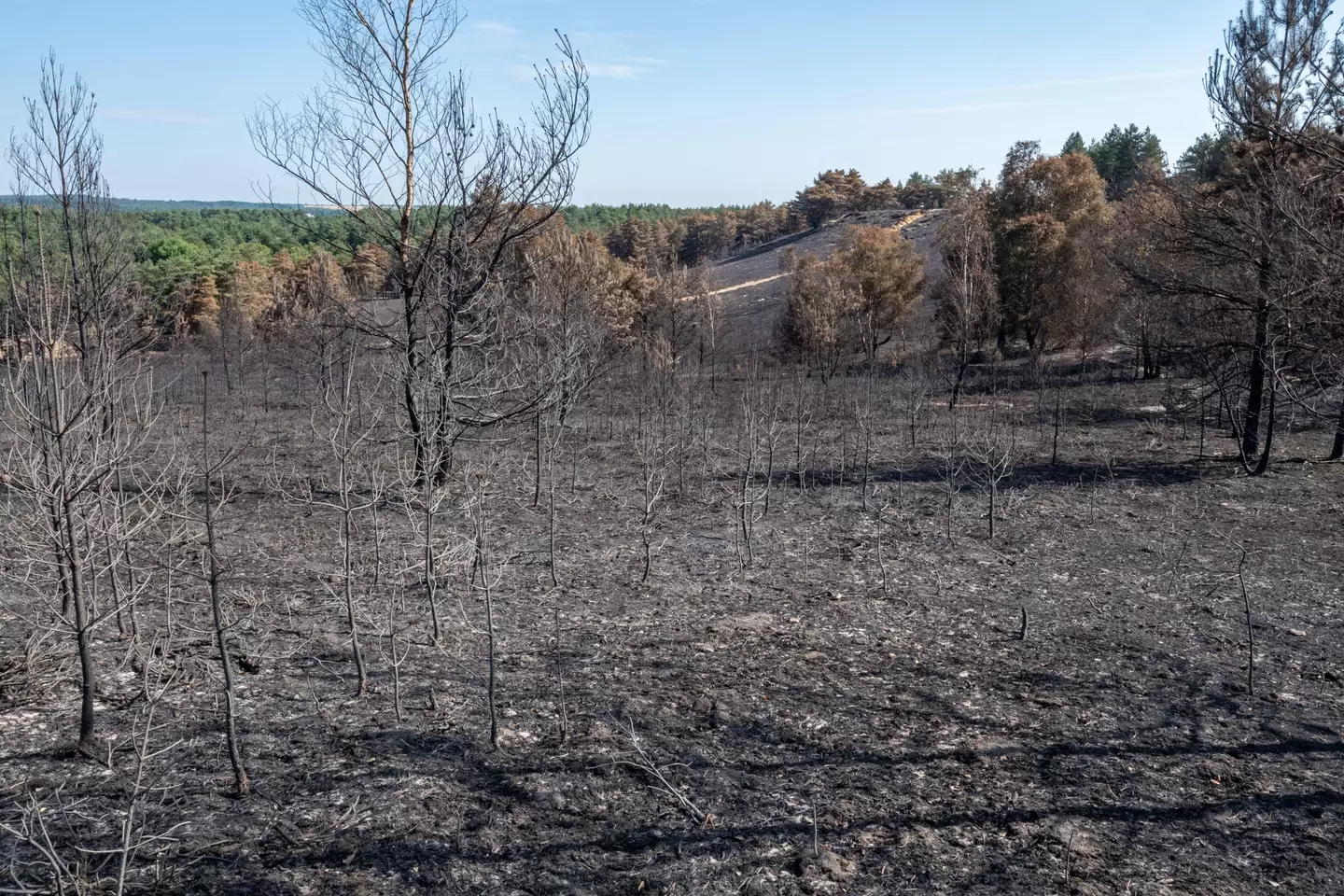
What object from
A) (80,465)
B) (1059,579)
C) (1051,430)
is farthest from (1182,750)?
(1051,430)

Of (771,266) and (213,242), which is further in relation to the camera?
(771,266)

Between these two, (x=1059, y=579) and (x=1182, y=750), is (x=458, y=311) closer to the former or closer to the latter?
(x=1059, y=579)

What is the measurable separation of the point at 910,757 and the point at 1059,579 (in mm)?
4522

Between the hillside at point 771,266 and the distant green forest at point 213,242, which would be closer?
the distant green forest at point 213,242

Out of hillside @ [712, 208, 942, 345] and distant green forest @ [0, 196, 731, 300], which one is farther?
hillside @ [712, 208, 942, 345]

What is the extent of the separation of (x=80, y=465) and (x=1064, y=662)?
6666 millimetres

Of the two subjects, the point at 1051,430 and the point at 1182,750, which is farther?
the point at 1051,430

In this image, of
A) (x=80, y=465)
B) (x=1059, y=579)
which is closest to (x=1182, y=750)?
(x=1059, y=579)

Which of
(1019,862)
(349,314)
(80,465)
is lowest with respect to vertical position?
(1019,862)

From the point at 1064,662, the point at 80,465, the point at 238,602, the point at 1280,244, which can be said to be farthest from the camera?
the point at 1280,244

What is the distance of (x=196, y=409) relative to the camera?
77.5 feet

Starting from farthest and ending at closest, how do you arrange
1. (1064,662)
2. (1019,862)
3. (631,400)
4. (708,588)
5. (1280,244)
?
(631,400), (1280,244), (708,588), (1064,662), (1019,862)

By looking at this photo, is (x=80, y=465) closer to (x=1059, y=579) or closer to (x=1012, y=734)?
(x=1012, y=734)

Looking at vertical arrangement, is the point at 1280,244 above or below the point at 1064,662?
above
